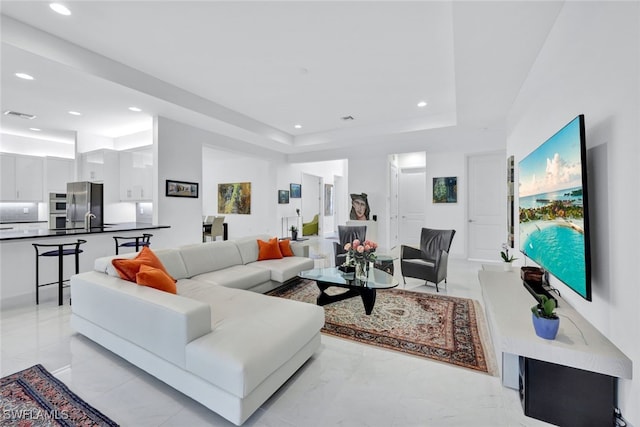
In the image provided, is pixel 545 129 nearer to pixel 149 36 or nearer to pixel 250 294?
pixel 250 294

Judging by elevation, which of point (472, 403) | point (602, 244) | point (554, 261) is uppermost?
point (602, 244)

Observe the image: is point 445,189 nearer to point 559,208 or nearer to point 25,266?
point 559,208

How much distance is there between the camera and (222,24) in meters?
2.70

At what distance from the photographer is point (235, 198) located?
9.37 m

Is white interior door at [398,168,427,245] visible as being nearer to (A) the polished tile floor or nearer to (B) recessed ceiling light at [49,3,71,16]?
(A) the polished tile floor

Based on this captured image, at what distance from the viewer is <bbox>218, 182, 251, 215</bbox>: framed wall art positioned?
9109 mm

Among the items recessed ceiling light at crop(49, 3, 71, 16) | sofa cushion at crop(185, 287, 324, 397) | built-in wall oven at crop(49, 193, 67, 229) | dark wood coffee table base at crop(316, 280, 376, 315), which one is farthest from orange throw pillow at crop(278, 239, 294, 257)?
built-in wall oven at crop(49, 193, 67, 229)

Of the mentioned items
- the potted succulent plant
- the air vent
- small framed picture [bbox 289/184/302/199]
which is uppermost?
the air vent

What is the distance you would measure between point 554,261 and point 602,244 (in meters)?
0.42

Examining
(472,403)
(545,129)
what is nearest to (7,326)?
(472,403)

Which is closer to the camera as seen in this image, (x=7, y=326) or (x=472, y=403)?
(x=472, y=403)

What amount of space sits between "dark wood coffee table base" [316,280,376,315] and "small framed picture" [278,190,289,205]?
17.2 feet

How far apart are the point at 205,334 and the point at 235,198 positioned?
7961 millimetres

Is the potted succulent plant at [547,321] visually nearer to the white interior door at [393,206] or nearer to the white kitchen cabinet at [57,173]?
the white interior door at [393,206]
